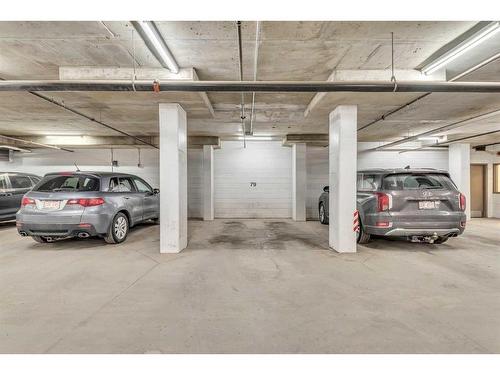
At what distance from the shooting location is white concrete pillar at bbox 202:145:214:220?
30.9 ft

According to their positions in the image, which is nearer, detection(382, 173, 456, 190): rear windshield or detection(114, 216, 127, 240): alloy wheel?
detection(382, 173, 456, 190): rear windshield

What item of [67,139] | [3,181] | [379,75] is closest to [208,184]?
[67,139]

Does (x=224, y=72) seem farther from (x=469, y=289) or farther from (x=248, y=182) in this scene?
(x=248, y=182)

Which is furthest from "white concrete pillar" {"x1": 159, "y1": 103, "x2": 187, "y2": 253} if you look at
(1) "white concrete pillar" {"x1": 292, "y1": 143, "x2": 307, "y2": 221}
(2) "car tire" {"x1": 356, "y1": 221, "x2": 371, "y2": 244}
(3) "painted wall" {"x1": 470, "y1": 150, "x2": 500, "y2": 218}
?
(3) "painted wall" {"x1": 470, "y1": 150, "x2": 500, "y2": 218}

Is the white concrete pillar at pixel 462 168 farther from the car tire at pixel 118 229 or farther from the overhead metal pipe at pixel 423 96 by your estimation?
the car tire at pixel 118 229

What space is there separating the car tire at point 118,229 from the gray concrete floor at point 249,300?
35cm

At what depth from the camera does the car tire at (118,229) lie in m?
5.07

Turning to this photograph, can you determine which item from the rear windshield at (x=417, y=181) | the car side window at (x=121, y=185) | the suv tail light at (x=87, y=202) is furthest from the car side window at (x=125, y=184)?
the rear windshield at (x=417, y=181)

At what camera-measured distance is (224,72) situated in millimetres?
4066

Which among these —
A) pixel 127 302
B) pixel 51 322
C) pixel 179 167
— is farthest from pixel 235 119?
pixel 51 322

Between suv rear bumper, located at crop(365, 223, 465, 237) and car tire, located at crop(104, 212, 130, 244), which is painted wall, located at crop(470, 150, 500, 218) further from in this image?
car tire, located at crop(104, 212, 130, 244)

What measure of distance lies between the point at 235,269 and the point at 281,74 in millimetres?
3062
